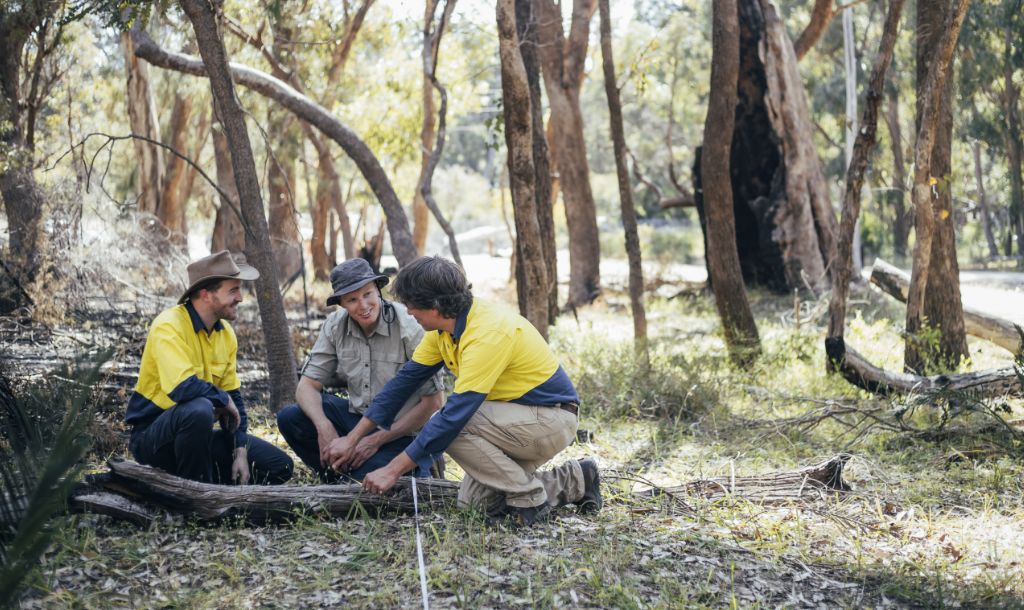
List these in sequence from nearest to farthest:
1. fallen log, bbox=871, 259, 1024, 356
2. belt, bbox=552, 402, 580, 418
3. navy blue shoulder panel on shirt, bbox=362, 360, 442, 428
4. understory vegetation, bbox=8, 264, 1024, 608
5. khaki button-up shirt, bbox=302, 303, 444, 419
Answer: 1. understory vegetation, bbox=8, 264, 1024, 608
2. belt, bbox=552, 402, 580, 418
3. navy blue shoulder panel on shirt, bbox=362, 360, 442, 428
4. khaki button-up shirt, bbox=302, 303, 444, 419
5. fallen log, bbox=871, 259, 1024, 356

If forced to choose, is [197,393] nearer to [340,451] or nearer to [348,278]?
[340,451]

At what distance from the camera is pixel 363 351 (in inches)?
210

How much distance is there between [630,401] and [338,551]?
3.62 meters

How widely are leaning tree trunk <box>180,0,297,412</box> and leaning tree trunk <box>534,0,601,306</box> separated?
847 cm

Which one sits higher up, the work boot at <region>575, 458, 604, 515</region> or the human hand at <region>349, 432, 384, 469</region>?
the human hand at <region>349, 432, 384, 469</region>

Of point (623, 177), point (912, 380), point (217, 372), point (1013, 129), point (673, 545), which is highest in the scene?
point (1013, 129)

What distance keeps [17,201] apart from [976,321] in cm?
966

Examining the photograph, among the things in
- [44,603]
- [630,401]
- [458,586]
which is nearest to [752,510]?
[458,586]

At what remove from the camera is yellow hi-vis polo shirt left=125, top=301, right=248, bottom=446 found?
4770 millimetres

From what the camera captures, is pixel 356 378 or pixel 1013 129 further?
pixel 1013 129

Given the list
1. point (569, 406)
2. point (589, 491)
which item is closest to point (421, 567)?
point (569, 406)

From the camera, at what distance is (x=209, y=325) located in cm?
507

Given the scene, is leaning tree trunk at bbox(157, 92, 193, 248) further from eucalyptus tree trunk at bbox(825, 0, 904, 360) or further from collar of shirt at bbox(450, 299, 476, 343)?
collar of shirt at bbox(450, 299, 476, 343)

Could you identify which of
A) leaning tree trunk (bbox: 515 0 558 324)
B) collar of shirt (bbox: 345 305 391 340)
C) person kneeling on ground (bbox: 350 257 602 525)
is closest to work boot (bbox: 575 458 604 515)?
person kneeling on ground (bbox: 350 257 602 525)
